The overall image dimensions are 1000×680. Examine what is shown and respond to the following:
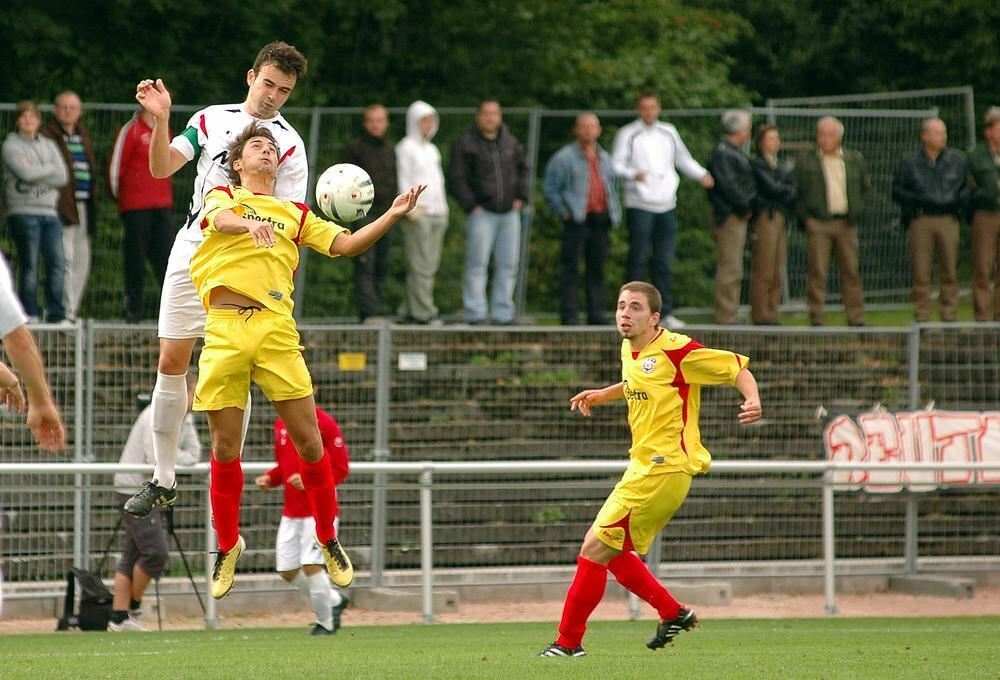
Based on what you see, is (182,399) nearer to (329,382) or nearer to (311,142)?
(329,382)

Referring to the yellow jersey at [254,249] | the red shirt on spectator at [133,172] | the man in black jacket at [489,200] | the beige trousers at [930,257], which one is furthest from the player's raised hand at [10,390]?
the beige trousers at [930,257]

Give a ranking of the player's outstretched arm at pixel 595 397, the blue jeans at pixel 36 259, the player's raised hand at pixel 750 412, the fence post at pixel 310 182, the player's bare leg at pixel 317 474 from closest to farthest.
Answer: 1. the player's bare leg at pixel 317 474
2. the player's raised hand at pixel 750 412
3. the player's outstretched arm at pixel 595 397
4. the blue jeans at pixel 36 259
5. the fence post at pixel 310 182

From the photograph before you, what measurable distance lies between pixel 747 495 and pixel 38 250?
24.2 ft

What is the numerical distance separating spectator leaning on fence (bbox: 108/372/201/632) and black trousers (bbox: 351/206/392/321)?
142 inches

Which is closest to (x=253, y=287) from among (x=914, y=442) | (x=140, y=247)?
(x=140, y=247)

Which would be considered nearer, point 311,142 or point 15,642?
point 15,642

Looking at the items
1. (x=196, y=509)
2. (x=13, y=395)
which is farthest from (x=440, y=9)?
(x=13, y=395)

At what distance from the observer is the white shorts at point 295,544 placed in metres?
12.2

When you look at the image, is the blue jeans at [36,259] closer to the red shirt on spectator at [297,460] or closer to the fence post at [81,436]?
the fence post at [81,436]

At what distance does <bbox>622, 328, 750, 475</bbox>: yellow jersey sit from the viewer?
33.3 ft

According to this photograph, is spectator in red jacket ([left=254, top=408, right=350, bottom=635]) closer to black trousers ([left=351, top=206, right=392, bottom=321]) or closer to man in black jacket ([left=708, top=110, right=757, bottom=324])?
black trousers ([left=351, top=206, right=392, bottom=321])

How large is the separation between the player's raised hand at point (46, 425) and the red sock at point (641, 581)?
15.6ft

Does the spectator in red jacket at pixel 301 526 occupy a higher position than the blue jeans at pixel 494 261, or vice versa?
the blue jeans at pixel 494 261

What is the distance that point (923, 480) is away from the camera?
53.7ft
